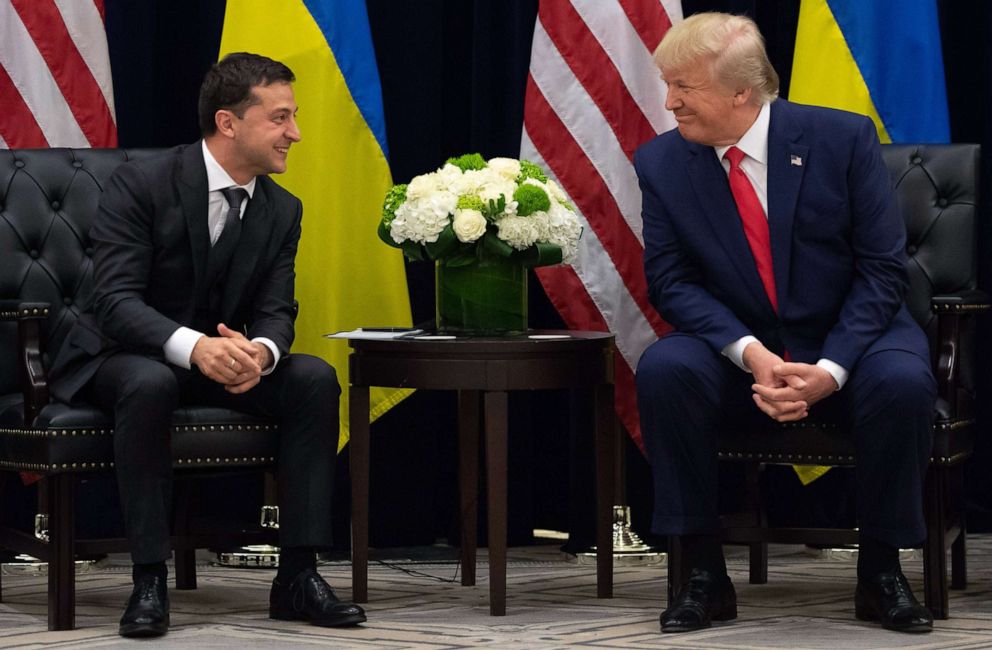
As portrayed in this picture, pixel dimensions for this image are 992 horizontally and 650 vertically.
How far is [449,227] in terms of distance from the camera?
3682 millimetres

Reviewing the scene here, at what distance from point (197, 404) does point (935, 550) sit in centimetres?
160

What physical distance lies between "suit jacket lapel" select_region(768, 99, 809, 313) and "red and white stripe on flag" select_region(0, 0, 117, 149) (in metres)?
1.77

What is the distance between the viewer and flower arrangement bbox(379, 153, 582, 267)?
145 inches

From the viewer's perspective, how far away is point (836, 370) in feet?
11.2

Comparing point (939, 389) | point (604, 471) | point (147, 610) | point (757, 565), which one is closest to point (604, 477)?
point (604, 471)

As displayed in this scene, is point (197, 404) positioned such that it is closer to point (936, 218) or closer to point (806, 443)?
point (806, 443)

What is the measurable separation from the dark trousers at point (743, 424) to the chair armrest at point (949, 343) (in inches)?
7.0

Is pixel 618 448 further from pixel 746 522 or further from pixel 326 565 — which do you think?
pixel 326 565

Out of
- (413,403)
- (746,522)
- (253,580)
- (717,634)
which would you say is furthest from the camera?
(413,403)

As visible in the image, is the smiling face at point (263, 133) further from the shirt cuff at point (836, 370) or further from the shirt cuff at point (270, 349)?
the shirt cuff at point (836, 370)

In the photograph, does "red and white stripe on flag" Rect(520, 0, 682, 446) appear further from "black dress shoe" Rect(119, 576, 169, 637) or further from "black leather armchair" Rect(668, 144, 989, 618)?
"black dress shoe" Rect(119, 576, 169, 637)

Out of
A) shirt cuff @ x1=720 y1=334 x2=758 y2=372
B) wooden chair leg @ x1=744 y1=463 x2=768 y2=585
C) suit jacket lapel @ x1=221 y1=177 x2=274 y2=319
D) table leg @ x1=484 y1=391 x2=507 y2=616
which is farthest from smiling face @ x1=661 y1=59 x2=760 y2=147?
suit jacket lapel @ x1=221 y1=177 x2=274 y2=319

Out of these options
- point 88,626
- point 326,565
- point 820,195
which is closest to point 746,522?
point 820,195

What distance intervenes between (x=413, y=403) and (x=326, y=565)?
556 millimetres
